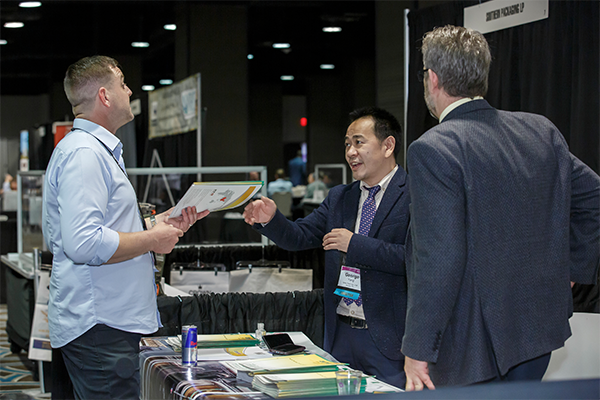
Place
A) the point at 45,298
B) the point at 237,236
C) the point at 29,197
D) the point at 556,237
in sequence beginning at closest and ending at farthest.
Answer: the point at 556,237, the point at 45,298, the point at 29,197, the point at 237,236

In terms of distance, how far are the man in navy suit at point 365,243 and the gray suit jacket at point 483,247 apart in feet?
2.29

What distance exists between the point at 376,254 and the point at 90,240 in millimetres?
984

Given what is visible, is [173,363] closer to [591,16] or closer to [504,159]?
[504,159]

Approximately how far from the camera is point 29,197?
5.41 meters

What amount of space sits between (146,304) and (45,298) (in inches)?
90.3

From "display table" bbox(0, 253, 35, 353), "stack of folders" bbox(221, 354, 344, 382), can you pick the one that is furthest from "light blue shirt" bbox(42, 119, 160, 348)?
"display table" bbox(0, 253, 35, 353)

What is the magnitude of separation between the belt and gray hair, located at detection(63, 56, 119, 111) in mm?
1229

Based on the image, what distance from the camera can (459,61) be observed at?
158cm

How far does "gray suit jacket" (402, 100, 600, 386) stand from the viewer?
4.81 ft

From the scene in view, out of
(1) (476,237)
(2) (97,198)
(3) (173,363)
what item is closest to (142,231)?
(2) (97,198)

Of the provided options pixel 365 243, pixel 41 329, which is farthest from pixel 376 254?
pixel 41 329

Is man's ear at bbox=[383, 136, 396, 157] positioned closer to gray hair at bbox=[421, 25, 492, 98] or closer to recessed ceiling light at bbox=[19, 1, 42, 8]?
gray hair at bbox=[421, 25, 492, 98]

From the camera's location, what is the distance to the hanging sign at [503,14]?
340 centimetres

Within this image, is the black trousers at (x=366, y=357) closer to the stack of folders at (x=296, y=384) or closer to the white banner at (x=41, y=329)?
the stack of folders at (x=296, y=384)
